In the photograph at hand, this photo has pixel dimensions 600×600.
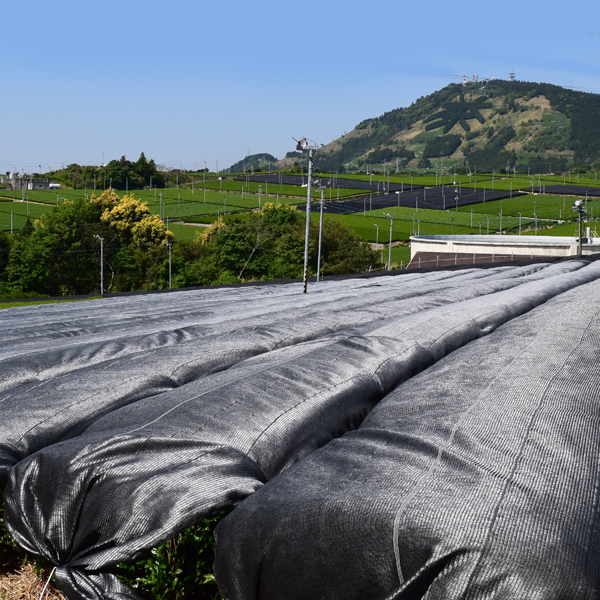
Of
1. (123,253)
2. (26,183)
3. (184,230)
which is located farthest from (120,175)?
(123,253)

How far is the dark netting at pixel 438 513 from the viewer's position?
270 cm

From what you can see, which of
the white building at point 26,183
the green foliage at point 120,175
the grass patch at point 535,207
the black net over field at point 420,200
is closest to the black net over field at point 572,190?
the grass patch at point 535,207

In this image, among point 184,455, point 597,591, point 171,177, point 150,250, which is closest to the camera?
point 597,591

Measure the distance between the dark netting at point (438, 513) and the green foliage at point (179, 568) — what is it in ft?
1.18

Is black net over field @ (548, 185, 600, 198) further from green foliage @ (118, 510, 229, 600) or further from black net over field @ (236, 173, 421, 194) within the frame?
green foliage @ (118, 510, 229, 600)

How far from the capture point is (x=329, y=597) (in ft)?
9.77

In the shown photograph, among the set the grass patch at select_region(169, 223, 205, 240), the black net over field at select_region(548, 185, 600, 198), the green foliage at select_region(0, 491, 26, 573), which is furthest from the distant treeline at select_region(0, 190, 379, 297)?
the black net over field at select_region(548, 185, 600, 198)

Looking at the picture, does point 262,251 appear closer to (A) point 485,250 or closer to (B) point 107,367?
(A) point 485,250

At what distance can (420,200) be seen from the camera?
126 metres

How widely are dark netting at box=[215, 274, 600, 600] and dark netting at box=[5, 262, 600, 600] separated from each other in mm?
253

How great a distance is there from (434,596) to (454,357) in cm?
378

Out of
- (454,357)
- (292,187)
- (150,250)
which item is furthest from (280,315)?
(292,187)

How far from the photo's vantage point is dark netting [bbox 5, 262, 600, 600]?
359cm

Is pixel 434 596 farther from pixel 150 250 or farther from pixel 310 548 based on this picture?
pixel 150 250
